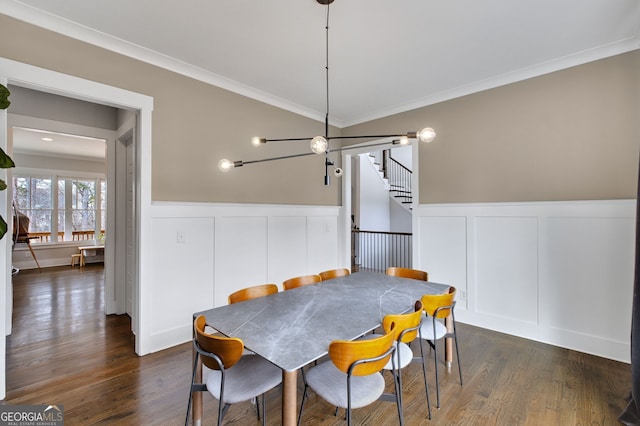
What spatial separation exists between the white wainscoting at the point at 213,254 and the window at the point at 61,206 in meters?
5.28

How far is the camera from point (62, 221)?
24.7ft

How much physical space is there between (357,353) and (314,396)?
1.07m

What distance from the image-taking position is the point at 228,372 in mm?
1670

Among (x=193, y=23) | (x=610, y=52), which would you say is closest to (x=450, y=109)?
(x=610, y=52)

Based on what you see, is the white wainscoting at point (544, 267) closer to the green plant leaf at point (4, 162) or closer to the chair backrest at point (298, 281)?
the chair backrest at point (298, 281)

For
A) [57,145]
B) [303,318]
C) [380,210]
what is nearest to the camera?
[303,318]

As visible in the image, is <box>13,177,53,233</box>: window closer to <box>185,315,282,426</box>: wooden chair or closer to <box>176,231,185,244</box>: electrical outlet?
<box>176,231,185,244</box>: electrical outlet

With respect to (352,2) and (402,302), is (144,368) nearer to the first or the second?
(402,302)

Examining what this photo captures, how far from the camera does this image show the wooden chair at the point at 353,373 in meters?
1.38

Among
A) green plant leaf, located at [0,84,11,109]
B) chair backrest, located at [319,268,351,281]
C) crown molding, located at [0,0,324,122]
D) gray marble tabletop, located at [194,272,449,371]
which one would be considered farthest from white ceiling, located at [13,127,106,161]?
gray marble tabletop, located at [194,272,449,371]

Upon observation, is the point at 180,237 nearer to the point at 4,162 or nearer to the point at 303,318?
the point at 4,162

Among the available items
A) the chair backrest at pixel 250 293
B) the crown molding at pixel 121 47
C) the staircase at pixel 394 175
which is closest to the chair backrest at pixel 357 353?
the chair backrest at pixel 250 293

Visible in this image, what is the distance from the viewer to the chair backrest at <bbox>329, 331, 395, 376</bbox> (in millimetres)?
1370


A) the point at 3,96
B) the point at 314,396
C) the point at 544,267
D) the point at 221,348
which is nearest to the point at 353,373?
the point at 221,348
